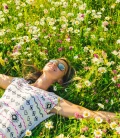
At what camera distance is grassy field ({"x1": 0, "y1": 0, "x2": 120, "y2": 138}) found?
3747mm

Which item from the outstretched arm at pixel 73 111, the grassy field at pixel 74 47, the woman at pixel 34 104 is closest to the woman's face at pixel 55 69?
the woman at pixel 34 104

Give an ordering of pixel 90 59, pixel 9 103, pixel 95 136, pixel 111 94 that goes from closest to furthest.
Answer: pixel 95 136 → pixel 9 103 → pixel 111 94 → pixel 90 59

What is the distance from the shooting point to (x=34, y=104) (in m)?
3.66

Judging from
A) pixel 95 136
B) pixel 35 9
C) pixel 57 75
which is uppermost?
pixel 35 9

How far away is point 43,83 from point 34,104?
0.27 meters

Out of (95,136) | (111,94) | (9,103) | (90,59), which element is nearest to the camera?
(95,136)

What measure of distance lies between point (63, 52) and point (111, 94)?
2.37 feet

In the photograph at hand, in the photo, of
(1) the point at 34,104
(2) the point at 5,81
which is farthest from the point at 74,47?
(1) the point at 34,104

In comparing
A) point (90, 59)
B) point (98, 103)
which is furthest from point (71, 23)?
point (98, 103)

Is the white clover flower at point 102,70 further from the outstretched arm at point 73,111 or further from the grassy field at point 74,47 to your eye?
the outstretched arm at point 73,111

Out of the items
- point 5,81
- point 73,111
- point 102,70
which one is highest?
point 102,70

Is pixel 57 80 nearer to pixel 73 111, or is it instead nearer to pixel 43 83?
pixel 43 83

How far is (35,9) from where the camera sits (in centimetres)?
495

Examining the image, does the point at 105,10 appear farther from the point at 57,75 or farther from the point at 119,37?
the point at 57,75
